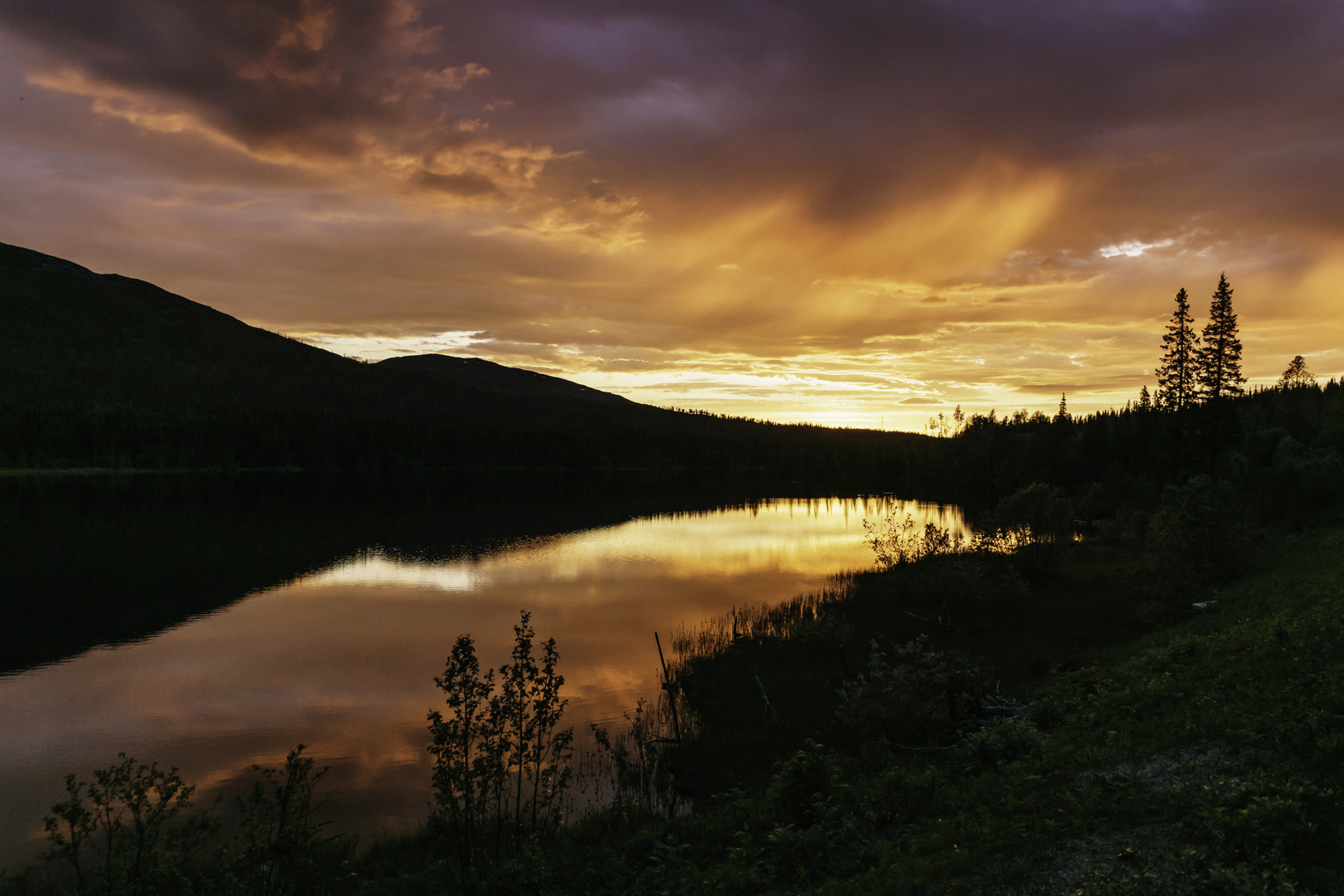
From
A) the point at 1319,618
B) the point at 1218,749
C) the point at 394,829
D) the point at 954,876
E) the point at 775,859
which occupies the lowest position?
the point at 394,829

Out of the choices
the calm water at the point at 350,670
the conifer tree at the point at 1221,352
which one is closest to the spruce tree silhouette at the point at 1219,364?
the conifer tree at the point at 1221,352

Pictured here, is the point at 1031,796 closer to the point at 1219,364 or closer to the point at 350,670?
the point at 350,670

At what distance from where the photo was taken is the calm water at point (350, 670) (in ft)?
62.2

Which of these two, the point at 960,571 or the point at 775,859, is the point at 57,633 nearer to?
the point at 775,859

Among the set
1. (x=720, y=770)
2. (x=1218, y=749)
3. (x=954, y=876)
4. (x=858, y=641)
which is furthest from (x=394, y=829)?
(x=858, y=641)

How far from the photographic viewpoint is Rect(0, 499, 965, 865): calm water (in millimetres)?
18953

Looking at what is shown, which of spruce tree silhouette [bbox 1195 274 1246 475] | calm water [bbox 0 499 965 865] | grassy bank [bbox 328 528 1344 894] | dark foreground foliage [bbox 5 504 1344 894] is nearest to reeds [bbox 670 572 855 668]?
calm water [bbox 0 499 965 865]

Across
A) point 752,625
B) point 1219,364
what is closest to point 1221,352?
point 1219,364

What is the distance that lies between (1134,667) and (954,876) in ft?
40.4

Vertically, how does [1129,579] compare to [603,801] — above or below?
above

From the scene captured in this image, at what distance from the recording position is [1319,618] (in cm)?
1659

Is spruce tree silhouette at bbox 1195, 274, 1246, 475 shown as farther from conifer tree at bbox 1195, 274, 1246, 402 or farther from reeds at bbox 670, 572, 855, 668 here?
reeds at bbox 670, 572, 855, 668

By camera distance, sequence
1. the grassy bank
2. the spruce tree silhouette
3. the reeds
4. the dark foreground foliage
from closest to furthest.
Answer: the grassy bank, the dark foreground foliage, the reeds, the spruce tree silhouette

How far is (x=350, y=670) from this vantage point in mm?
27953
